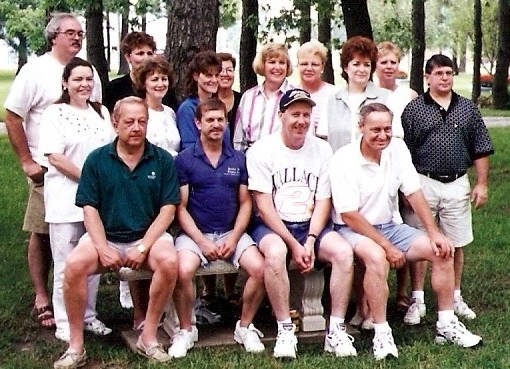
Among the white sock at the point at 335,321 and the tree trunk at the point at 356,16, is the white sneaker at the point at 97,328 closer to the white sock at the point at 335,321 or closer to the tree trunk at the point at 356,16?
the white sock at the point at 335,321

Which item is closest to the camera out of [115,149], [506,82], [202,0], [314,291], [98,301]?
[115,149]

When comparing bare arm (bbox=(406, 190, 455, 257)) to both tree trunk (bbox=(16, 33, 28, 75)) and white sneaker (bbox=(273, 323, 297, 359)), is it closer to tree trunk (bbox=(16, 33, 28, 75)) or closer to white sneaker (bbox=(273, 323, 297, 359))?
white sneaker (bbox=(273, 323, 297, 359))

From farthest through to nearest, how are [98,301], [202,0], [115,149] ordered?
[202,0] < [98,301] < [115,149]

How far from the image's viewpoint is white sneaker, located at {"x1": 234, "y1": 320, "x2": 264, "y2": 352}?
5273mm

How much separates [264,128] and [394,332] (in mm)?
1667

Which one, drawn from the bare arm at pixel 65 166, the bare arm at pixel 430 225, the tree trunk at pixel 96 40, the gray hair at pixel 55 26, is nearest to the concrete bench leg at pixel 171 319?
the bare arm at pixel 65 166

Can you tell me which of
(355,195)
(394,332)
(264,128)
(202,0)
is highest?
(202,0)

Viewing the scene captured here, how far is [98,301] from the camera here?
6535 mm

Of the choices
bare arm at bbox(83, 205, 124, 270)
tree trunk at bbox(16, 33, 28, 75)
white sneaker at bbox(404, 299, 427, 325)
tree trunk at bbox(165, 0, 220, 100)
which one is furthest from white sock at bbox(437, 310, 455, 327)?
tree trunk at bbox(16, 33, 28, 75)

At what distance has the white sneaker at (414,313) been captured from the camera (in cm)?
596

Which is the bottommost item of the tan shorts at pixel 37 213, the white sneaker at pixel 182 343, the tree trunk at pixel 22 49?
the white sneaker at pixel 182 343

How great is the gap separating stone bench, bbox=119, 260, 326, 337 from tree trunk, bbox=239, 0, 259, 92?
12.1m

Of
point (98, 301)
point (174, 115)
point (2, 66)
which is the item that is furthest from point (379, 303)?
point (2, 66)

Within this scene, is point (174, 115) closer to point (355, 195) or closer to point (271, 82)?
point (271, 82)
